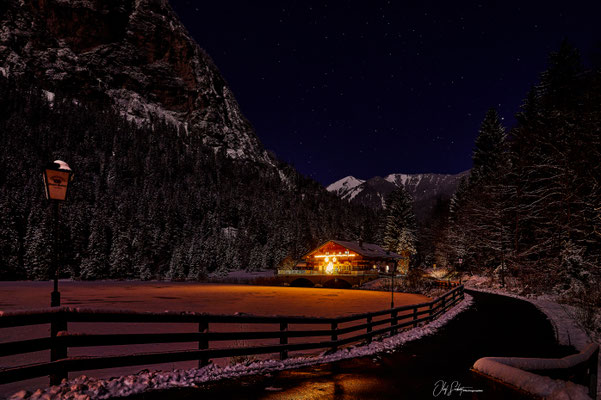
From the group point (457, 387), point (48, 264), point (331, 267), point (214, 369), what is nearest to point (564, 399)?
point (457, 387)

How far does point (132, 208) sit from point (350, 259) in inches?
3144

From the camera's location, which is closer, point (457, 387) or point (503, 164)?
point (457, 387)

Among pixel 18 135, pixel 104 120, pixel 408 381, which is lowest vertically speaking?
pixel 408 381

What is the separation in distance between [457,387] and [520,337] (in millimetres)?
7437

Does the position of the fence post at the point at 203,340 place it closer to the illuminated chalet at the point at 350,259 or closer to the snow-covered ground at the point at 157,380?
the snow-covered ground at the point at 157,380

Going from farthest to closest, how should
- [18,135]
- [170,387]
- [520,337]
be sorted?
[18,135] → [520,337] → [170,387]

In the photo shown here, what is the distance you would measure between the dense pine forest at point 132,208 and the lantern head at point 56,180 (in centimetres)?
7785

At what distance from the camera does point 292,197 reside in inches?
6841

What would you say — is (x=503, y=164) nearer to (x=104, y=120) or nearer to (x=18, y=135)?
(x=18, y=135)

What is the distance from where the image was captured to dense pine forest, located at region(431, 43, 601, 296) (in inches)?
622

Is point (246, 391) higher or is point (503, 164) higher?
point (503, 164)

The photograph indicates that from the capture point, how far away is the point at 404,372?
24.0 feet

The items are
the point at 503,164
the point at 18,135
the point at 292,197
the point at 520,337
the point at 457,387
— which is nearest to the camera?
the point at 457,387

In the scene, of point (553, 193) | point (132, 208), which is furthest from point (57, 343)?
point (132, 208)
